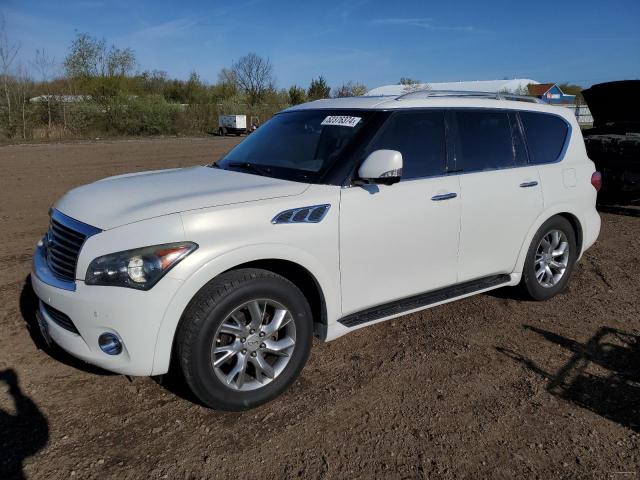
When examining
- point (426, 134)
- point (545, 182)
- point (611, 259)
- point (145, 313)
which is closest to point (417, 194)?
point (426, 134)

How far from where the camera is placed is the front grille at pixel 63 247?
3016 mm

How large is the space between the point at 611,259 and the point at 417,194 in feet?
13.3

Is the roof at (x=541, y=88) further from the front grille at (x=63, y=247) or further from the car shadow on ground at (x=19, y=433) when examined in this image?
the car shadow on ground at (x=19, y=433)

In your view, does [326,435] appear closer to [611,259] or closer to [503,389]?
[503,389]

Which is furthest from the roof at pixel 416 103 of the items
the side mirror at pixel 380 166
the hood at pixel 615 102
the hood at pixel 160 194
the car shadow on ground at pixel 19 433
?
the hood at pixel 615 102

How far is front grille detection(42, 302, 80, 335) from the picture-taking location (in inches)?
119

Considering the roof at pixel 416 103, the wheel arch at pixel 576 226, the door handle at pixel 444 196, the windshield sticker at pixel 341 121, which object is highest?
the roof at pixel 416 103

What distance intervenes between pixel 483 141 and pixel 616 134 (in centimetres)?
640

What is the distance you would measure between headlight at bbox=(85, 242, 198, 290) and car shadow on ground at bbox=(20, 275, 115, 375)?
884mm

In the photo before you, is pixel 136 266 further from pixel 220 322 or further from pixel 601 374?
pixel 601 374

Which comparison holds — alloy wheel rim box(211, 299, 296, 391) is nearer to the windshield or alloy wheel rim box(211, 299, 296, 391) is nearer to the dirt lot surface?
the dirt lot surface

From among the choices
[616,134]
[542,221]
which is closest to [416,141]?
[542,221]

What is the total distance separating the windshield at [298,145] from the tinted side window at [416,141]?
21 cm

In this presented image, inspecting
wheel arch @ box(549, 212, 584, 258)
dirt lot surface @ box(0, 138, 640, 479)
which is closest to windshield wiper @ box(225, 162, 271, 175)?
dirt lot surface @ box(0, 138, 640, 479)
